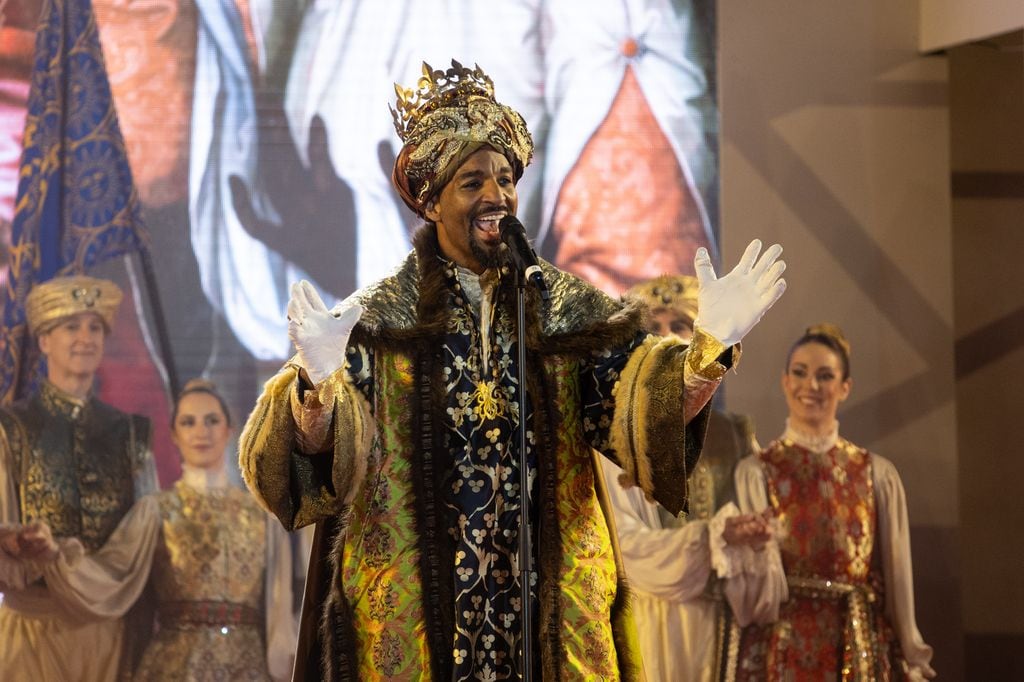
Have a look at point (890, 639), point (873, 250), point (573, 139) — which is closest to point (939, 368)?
point (873, 250)

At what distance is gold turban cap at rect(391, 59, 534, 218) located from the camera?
8.75 ft

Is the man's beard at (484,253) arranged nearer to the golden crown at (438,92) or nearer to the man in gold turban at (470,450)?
the man in gold turban at (470,450)

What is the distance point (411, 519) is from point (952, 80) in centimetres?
427

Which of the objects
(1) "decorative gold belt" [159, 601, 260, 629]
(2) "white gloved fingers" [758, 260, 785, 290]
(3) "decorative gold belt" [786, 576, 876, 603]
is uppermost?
(2) "white gloved fingers" [758, 260, 785, 290]

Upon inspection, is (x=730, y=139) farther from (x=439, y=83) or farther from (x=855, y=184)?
(x=439, y=83)

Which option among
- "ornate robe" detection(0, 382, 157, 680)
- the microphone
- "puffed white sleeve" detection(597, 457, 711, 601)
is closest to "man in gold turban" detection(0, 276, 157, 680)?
"ornate robe" detection(0, 382, 157, 680)

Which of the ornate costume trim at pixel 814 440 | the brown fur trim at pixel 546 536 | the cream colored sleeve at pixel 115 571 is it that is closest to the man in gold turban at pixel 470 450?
the brown fur trim at pixel 546 536

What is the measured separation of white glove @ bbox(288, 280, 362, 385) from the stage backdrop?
275 cm

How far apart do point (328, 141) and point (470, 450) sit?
280 centimetres

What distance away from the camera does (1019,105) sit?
6043 millimetres

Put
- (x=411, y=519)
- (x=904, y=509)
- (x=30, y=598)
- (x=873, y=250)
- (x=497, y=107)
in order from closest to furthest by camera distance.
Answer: (x=411, y=519)
(x=497, y=107)
(x=30, y=598)
(x=904, y=509)
(x=873, y=250)

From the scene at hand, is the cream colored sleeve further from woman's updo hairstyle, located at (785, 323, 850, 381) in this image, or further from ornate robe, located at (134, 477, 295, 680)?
woman's updo hairstyle, located at (785, 323, 850, 381)

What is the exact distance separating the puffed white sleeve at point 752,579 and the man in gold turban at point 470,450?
2353mm

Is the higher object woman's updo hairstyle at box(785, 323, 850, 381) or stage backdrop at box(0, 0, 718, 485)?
stage backdrop at box(0, 0, 718, 485)
